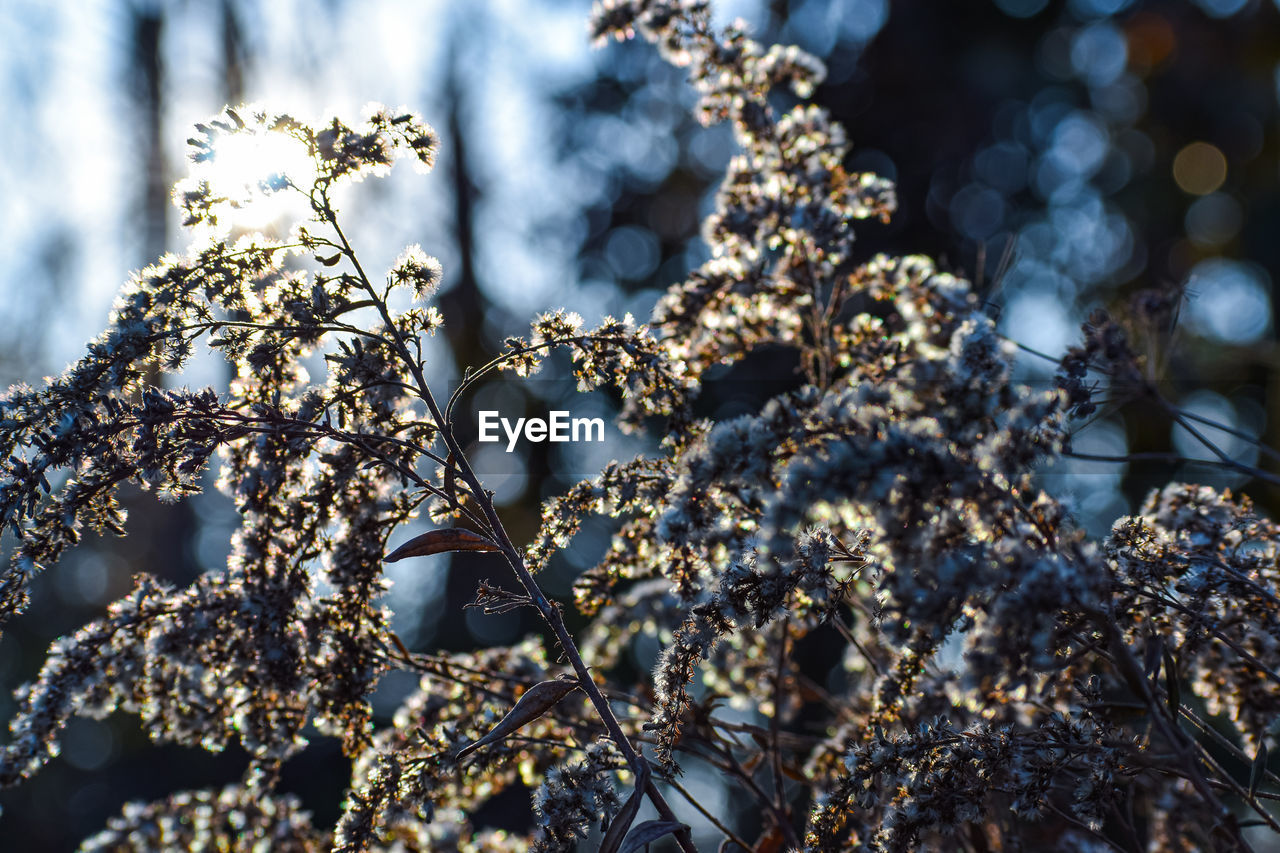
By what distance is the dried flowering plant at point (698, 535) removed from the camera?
1.07 m

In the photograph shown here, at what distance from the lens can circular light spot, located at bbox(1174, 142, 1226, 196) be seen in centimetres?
796

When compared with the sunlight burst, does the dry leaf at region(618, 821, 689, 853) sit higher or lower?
lower

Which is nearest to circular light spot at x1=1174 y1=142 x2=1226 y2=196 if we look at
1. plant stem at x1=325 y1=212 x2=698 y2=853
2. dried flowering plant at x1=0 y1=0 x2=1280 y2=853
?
dried flowering plant at x1=0 y1=0 x2=1280 y2=853

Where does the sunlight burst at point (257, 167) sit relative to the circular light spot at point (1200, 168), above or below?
below

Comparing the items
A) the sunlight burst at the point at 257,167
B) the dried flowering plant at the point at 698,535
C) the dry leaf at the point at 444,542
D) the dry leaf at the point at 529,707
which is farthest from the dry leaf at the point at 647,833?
the sunlight burst at the point at 257,167

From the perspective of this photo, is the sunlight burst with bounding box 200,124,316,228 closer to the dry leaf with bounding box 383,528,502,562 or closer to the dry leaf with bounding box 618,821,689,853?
the dry leaf with bounding box 383,528,502,562

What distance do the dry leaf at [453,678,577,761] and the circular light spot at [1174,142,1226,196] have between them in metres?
9.03

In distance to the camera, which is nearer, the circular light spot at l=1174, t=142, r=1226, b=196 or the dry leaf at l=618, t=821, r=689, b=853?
the dry leaf at l=618, t=821, r=689, b=853

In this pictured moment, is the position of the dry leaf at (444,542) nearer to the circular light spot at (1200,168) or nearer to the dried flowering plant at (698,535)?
the dried flowering plant at (698,535)

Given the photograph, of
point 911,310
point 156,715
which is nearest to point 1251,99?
point 911,310

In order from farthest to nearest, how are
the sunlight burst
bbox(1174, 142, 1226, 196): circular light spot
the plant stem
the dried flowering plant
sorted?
bbox(1174, 142, 1226, 196): circular light spot, the sunlight burst, the plant stem, the dried flowering plant

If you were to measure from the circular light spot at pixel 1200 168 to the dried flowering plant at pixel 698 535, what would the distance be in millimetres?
7703

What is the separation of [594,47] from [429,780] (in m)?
1.91

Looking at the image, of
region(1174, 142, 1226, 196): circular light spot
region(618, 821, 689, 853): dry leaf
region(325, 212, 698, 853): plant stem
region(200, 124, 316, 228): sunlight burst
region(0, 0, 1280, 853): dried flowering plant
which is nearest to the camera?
region(0, 0, 1280, 853): dried flowering plant
